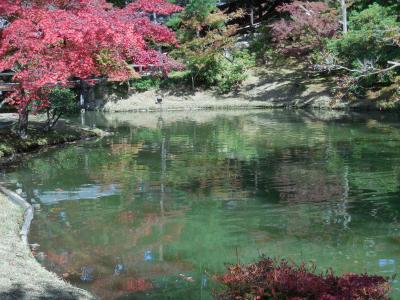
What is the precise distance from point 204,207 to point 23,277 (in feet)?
16.4

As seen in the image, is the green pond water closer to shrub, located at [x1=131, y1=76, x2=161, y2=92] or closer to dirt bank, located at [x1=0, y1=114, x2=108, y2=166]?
dirt bank, located at [x1=0, y1=114, x2=108, y2=166]

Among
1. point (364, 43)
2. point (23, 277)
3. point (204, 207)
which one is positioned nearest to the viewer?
point (23, 277)

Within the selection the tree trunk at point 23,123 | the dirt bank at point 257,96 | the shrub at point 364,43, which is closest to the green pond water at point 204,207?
the tree trunk at point 23,123

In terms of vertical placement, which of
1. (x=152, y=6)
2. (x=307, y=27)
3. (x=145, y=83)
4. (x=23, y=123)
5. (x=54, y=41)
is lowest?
(x=23, y=123)

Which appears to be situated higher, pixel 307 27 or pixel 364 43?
pixel 307 27

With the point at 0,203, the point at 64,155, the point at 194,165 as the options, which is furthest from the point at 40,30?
the point at 0,203

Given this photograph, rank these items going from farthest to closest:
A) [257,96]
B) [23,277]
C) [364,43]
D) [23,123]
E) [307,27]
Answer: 1. [257,96]
2. [307,27]
3. [364,43]
4. [23,123]
5. [23,277]

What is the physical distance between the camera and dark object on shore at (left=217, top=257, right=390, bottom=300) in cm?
450

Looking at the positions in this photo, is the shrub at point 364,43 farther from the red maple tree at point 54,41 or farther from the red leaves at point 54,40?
the red leaves at point 54,40

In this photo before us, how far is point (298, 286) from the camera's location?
4539 millimetres

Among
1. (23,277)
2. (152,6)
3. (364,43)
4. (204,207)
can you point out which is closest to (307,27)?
→ (364,43)

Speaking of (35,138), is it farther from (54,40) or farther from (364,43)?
(364,43)

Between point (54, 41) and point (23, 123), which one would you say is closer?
point (54, 41)

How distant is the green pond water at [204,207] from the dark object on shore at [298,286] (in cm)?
186
